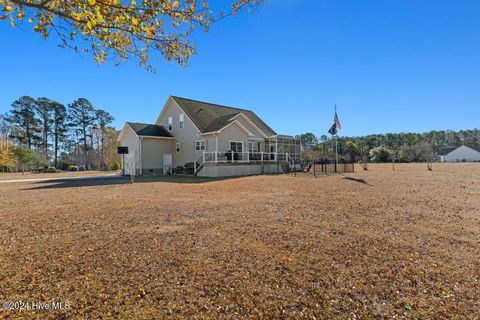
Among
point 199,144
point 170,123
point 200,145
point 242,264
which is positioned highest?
point 170,123

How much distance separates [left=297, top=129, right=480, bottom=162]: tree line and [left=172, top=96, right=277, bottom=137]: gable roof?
20489mm

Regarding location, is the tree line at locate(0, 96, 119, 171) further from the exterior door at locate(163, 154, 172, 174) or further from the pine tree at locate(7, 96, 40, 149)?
the exterior door at locate(163, 154, 172, 174)

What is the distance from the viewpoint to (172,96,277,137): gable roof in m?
24.3

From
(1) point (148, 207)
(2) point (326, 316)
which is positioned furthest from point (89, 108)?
(2) point (326, 316)

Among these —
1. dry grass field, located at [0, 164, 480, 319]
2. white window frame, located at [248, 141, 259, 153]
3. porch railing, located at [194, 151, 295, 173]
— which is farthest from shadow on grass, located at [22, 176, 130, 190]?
white window frame, located at [248, 141, 259, 153]

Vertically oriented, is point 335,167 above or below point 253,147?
below

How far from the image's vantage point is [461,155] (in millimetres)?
78625

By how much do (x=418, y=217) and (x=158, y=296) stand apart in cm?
749

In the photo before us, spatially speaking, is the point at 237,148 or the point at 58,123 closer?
the point at 237,148

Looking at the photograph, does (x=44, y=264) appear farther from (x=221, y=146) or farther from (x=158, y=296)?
(x=221, y=146)

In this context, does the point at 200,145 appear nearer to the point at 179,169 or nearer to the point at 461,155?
the point at 179,169

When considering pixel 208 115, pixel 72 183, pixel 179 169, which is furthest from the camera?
pixel 208 115

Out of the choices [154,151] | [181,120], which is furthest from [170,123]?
[154,151]

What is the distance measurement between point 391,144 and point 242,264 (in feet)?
299
